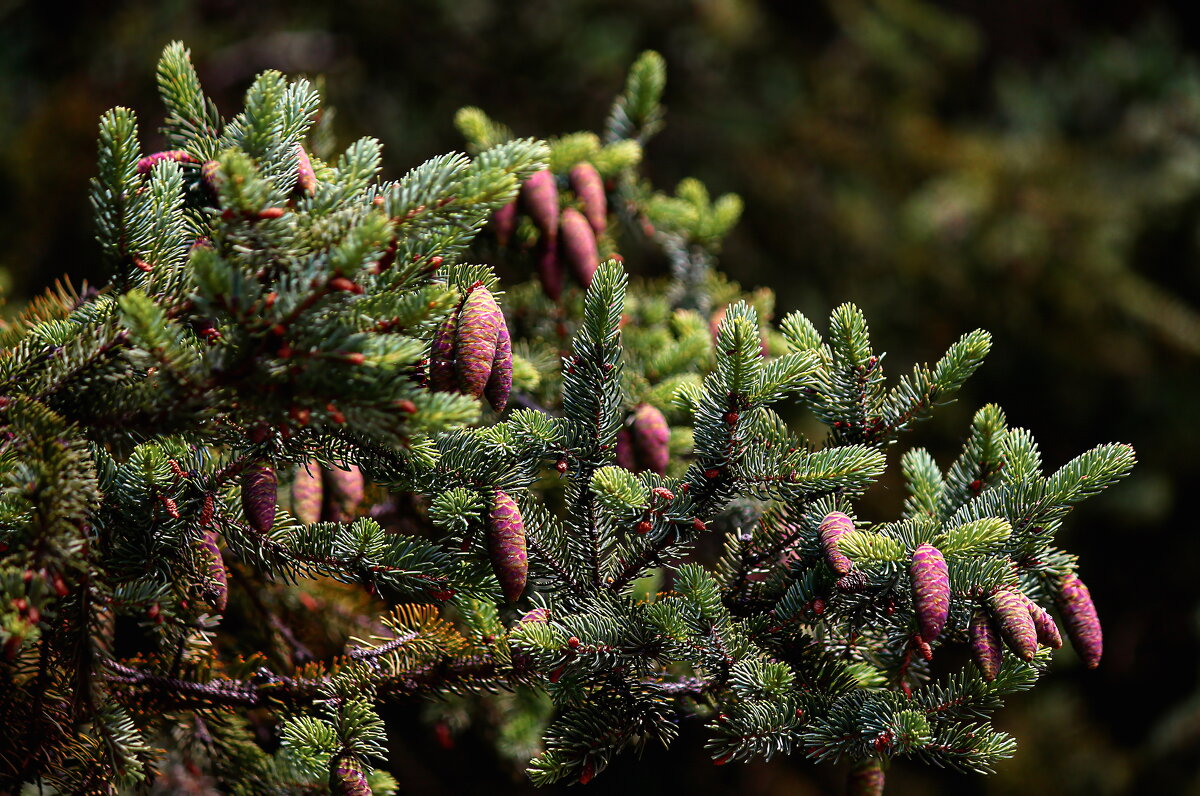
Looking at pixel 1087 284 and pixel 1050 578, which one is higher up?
pixel 1087 284

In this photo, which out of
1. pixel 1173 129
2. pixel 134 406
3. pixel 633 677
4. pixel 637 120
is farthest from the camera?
pixel 1173 129

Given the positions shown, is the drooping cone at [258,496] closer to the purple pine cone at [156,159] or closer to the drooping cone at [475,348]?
the drooping cone at [475,348]

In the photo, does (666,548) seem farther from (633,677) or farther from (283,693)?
(283,693)

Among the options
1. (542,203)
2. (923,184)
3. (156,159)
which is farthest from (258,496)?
(923,184)

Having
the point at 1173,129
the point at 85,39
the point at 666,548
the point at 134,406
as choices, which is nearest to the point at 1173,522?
the point at 1173,129

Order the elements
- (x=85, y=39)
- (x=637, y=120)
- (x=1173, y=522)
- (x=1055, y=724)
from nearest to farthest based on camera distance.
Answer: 1. (x=637, y=120)
2. (x=85, y=39)
3. (x=1055, y=724)
4. (x=1173, y=522)

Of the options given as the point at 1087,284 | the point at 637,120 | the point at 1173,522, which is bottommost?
the point at 637,120

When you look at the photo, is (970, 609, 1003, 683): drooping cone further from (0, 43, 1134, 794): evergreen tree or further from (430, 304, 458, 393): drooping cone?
(430, 304, 458, 393): drooping cone
